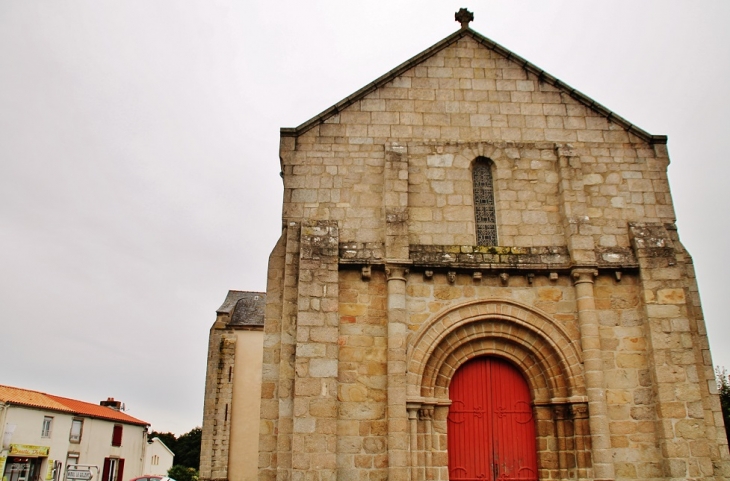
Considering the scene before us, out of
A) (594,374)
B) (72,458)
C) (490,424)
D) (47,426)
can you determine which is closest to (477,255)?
(594,374)

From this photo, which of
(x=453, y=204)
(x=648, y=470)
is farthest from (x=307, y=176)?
(x=648, y=470)

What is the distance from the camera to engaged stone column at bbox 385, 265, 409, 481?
8281 mm

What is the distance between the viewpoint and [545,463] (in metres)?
8.97

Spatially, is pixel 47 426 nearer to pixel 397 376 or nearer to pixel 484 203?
pixel 397 376

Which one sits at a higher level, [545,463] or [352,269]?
[352,269]

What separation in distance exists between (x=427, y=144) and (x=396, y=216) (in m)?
1.71

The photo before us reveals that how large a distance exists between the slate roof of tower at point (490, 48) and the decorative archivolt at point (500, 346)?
416 centimetres

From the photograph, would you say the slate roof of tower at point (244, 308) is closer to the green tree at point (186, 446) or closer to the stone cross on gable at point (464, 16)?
the stone cross on gable at point (464, 16)

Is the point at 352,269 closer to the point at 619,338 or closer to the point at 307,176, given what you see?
the point at 307,176

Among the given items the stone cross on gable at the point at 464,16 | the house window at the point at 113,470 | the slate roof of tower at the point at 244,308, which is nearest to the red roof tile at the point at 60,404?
the house window at the point at 113,470

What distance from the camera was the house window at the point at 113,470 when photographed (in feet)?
108

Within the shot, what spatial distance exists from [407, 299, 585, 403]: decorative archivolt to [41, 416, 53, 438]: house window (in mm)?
25754

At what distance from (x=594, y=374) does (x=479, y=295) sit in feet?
6.98

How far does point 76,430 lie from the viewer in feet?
99.6
